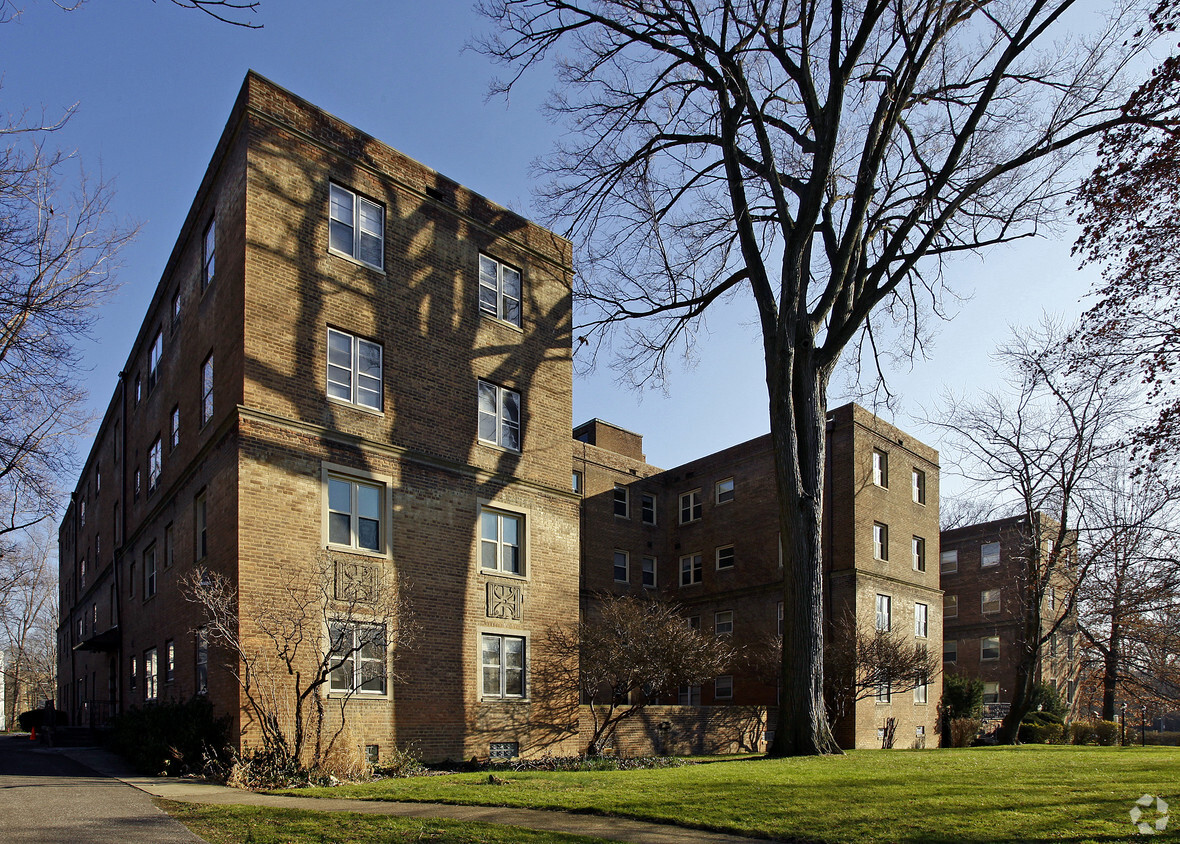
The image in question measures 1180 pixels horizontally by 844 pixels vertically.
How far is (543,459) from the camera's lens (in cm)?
2238

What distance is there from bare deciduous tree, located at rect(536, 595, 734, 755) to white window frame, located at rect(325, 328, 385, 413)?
719 cm

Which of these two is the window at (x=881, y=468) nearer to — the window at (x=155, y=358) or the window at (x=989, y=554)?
the window at (x=989, y=554)

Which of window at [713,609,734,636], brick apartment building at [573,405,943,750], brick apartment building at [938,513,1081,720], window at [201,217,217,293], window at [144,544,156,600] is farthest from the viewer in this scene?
brick apartment building at [938,513,1081,720]

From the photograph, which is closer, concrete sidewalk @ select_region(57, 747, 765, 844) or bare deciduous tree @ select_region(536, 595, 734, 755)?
concrete sidewalk @ select_region(57, 747, 765, 844)

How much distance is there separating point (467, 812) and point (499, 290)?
1445 centimetres

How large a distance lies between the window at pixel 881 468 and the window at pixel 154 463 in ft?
79.0

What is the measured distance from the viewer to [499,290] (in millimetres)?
22312

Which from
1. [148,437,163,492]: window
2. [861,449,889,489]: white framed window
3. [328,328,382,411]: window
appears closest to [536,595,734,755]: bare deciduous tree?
[328,328,382,411]: window

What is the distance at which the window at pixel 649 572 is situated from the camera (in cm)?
3641

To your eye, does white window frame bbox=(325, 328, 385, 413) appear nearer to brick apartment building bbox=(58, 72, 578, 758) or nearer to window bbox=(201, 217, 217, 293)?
brick apartment building bbox=(58, 72, 578, 758)

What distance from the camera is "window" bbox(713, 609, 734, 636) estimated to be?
3391 cm

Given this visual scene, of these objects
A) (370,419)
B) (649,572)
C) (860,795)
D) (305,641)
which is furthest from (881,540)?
(860,795)

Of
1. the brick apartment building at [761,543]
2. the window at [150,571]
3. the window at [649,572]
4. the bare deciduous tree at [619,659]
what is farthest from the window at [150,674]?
the window at [649,572]

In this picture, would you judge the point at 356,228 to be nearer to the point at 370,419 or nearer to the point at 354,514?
the point at 370,419
